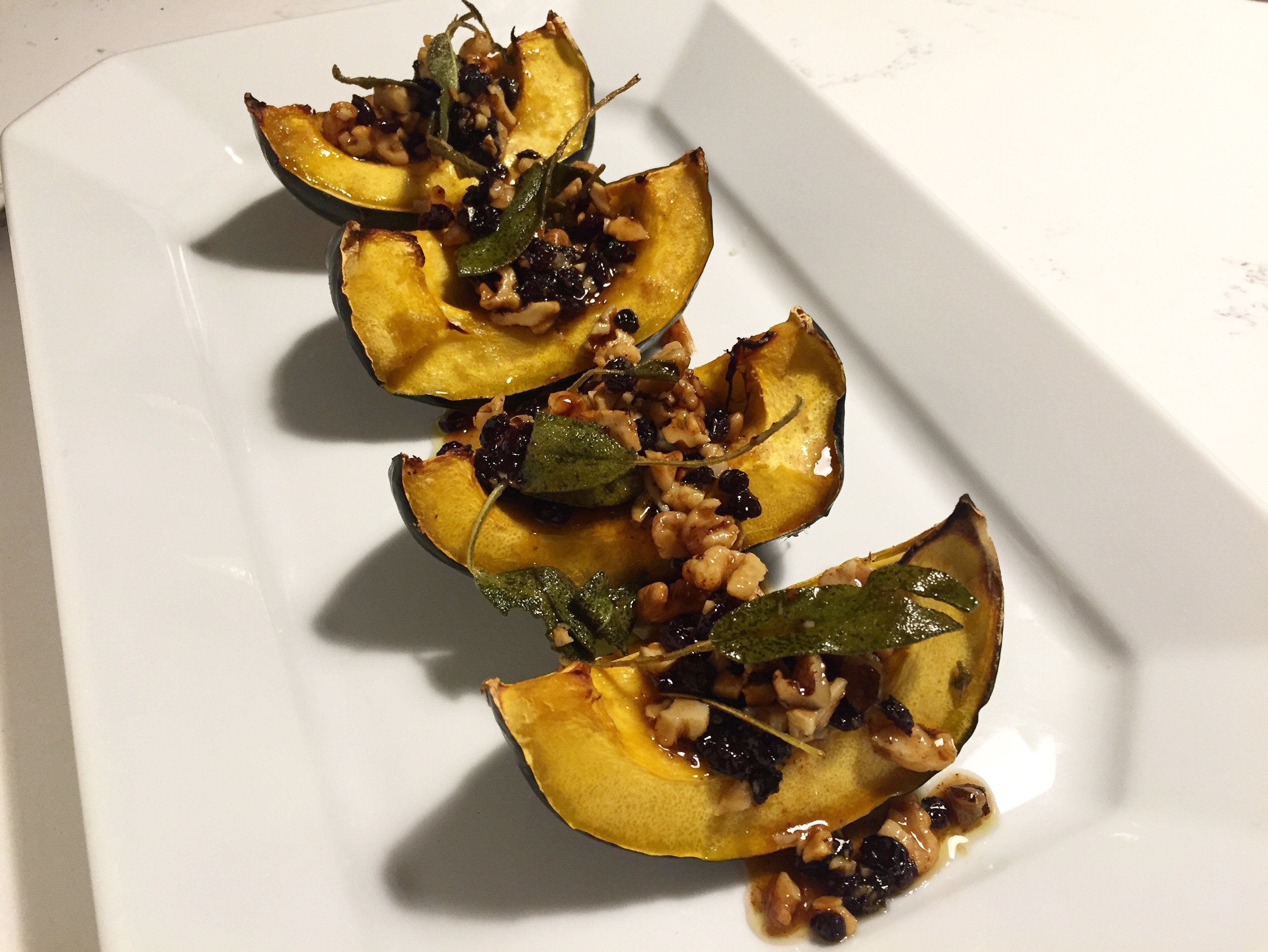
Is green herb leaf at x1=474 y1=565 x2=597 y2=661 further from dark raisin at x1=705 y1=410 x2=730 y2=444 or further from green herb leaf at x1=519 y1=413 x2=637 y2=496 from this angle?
dark raisin at x1=705 y1=410 x2=730 y2=444

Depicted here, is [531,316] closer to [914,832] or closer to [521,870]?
[521,870]

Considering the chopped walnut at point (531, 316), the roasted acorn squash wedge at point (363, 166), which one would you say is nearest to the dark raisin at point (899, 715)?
the chopped walnut at point (531, 316)

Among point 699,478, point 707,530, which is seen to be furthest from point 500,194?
point 707,530

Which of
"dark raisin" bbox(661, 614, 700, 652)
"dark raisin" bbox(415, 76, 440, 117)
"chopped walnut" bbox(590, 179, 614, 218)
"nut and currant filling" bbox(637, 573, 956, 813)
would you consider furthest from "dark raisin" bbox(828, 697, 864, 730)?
"dark raisin" bbox(415, 76, 440, 117)

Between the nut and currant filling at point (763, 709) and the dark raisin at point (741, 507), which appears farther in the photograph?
A: the dark raisin at point (741, 507)

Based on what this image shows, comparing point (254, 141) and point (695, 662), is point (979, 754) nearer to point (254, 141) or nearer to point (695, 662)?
point (695, 662)

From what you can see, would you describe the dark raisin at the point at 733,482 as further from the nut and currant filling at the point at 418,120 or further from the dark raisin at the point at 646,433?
the nut and currant filling at the point at 418,120
